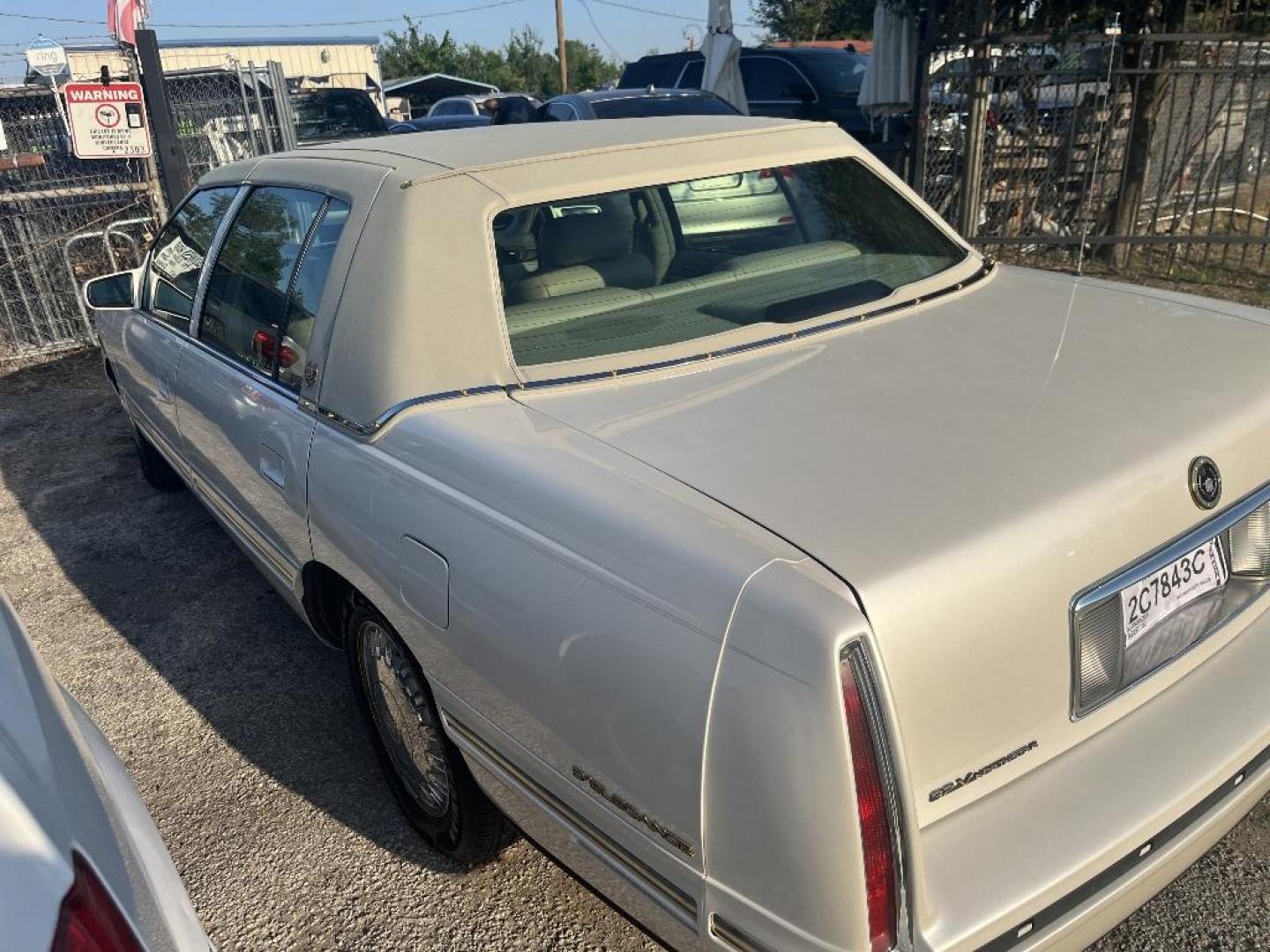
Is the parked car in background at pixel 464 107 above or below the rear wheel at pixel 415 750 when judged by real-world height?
above

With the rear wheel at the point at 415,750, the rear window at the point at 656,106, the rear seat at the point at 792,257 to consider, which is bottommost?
the rear wheel at the point at 415,750

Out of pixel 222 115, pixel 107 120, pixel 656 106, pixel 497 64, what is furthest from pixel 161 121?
pixel 497 64

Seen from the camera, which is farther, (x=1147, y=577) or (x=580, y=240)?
(x=580, y=240)

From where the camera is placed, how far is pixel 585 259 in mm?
2789

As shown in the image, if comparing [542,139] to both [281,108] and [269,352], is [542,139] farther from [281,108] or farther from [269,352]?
[281,108]

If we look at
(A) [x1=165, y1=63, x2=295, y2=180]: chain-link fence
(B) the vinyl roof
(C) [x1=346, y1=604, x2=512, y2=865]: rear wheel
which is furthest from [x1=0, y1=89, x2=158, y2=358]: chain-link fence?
(C) [x1=346, y1=604, x2=512, y2=865]: rear wheel

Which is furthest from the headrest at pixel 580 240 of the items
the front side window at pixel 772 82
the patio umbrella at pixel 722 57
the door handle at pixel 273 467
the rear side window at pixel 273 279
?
the front side window at pixel 772 82

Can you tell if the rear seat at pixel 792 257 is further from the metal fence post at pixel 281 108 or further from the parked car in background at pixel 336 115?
the parked car in background at pixel 336 115

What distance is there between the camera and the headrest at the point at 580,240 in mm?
2734

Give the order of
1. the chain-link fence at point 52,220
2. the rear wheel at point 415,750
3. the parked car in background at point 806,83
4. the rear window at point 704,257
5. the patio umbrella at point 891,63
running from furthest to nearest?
the parked car in background at point 806,83, the patio umbrella at point 891,63, the chain-link fence at point 52,220, the rear window at point 704,257, the rear wheel at point 415,750

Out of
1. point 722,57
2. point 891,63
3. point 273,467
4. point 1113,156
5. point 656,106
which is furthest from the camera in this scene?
point 722,57

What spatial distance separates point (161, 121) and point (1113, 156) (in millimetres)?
7567

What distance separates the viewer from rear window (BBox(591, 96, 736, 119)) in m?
9.48

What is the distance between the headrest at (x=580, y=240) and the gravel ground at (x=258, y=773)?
1.54 metres
